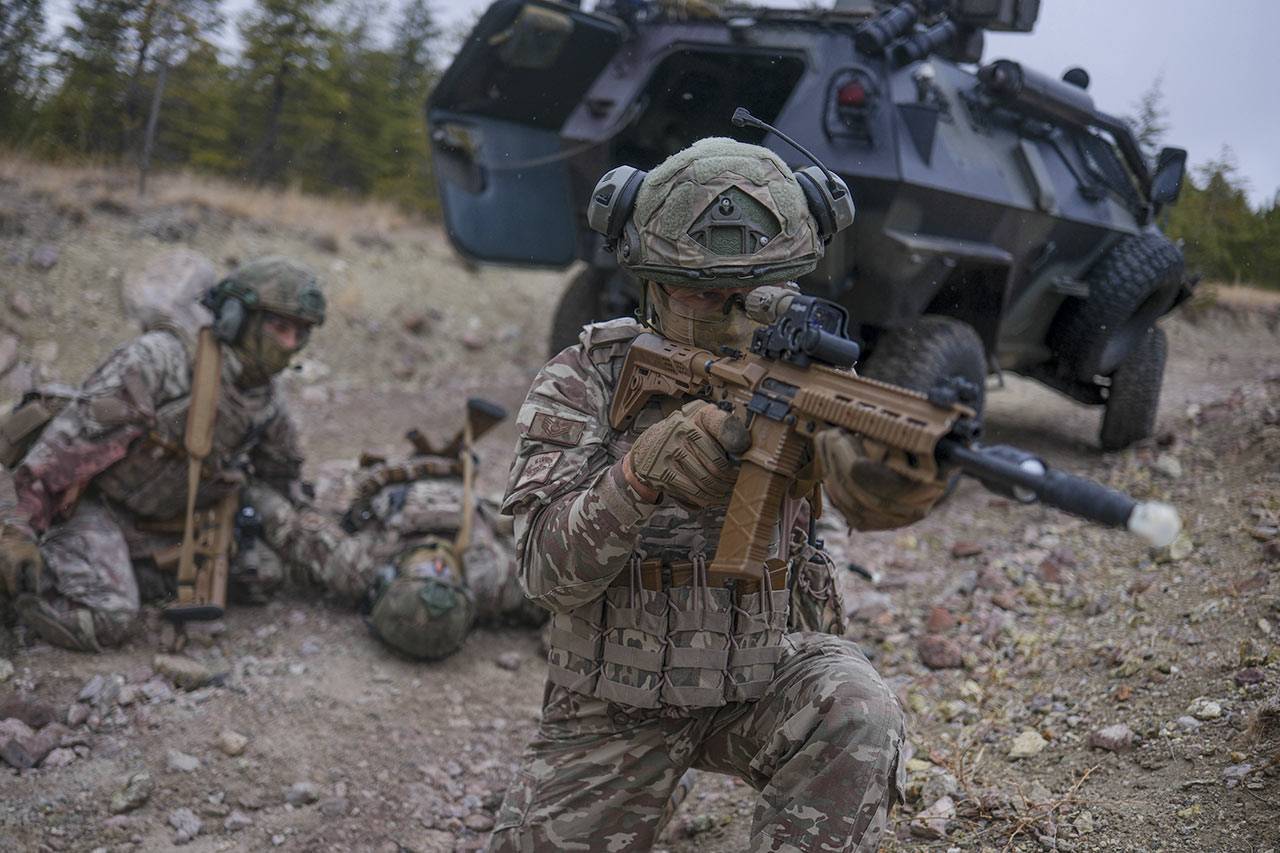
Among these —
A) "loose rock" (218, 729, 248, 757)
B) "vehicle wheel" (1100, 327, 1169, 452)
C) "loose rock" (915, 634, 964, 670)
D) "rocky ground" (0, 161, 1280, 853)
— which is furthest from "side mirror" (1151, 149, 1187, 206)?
"loose rock" (218, 729, 248, 757)

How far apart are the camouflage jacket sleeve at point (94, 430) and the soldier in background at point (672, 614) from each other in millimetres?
2551

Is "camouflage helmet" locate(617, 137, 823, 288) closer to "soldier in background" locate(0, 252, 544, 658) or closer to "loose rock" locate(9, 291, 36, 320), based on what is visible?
"soldier in background" locate(0, 252, 544, 658)

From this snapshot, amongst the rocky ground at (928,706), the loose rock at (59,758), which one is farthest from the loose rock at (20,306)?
the loose rock at (59,758)

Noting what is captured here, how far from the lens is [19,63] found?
364 inches

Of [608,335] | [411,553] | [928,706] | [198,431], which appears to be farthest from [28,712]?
[928,706]

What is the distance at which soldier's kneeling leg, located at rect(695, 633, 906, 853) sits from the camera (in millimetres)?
2285

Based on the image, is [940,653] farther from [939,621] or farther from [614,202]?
[614,202]

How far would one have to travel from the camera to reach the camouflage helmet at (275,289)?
459cm

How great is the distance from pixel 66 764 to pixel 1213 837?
3.32 metres

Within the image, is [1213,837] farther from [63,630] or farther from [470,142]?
[470,142]

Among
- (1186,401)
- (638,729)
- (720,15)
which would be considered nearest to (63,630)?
(638,729)

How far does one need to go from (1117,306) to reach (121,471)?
17.8ft

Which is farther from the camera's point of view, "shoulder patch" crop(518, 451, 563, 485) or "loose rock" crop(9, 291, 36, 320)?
"loose rock" crop(9, 291, 36, 320)

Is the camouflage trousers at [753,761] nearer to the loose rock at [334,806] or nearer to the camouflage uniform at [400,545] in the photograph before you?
the loose rock at [334,806]
